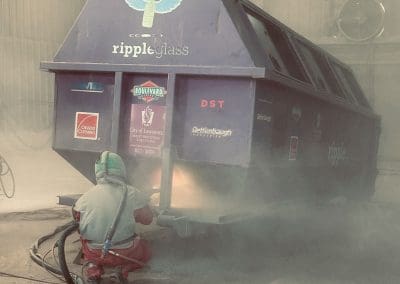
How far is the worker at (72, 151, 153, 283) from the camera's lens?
388 cm

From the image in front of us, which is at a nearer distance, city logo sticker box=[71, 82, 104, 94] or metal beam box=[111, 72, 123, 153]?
metal beam box=[111, 72, 123, 153]

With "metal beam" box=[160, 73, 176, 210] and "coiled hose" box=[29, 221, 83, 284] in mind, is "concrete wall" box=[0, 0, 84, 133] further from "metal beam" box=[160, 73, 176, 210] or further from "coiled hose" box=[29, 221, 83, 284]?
"metal beam" box=[160, 73, 176, 210]

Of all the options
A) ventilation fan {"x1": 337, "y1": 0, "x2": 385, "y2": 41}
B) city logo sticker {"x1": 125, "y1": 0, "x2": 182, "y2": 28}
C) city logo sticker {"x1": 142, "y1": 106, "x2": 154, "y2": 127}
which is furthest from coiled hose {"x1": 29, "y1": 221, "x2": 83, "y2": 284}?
ventilation fan {"x1": 337, "y1": 0, "x2": 385, "y2": 41}

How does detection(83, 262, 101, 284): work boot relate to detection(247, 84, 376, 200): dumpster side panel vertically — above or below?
below

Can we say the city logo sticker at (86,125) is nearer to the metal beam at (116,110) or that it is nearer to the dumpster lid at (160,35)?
the metal beam at (116,110)

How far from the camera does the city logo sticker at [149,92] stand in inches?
181

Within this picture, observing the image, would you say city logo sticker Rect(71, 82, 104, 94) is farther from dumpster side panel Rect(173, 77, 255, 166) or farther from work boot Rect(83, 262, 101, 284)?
work boot Rect(83, 262, 101, 284)

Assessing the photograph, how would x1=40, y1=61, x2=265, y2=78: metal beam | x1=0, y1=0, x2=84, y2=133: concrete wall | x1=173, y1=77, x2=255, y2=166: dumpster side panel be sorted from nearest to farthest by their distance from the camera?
x1=40, y1=61, x2=265, y2=78: metal beam, x1=173, y1=77, x2=255, y2=166: dumpster side panel, x1=0, y1=0, x2=84, y2=133: concrete wall

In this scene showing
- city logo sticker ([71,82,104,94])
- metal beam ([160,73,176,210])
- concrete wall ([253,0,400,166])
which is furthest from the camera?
concrete wall ([253,0,400,166])

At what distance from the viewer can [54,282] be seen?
4.16m

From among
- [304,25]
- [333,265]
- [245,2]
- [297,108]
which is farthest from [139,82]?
[304,25]

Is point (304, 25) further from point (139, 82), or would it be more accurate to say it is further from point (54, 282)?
point (54, 282)

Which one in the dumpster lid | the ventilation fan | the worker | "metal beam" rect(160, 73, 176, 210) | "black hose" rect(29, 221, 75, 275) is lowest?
"black hose" rect(29, 221, 75, 275)

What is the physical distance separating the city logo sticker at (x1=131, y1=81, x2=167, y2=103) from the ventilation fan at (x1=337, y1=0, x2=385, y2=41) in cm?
853
